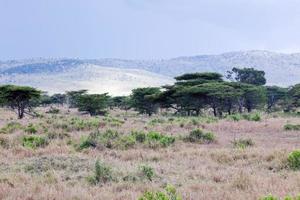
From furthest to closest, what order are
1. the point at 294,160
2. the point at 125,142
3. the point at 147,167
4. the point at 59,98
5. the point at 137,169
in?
the point at 59,98, the point at 125,142, the point at 294,160, the point at 137,169, the point at 147,167

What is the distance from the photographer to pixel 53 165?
42.3 ft

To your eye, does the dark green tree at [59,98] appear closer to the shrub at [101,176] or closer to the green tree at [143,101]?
the green tree at [143,101]

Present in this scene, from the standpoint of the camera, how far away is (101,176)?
34.8 ft

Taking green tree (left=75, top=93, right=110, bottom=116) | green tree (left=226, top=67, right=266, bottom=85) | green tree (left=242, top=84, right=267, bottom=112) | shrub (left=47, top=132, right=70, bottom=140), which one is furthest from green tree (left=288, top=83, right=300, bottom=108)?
shrub (left=47, top=132, right=70, bottom=140)

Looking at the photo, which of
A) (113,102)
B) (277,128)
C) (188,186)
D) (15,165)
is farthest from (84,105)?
(188,186)

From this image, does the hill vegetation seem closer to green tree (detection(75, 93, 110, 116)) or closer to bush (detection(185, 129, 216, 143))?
bush (detection(185, 129, 216, 143))

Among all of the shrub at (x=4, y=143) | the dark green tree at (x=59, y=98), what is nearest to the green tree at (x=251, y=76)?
the dark green tree at (x=59, y=98)

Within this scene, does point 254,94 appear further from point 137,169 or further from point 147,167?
point 147,167

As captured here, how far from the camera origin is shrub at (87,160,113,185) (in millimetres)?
10455

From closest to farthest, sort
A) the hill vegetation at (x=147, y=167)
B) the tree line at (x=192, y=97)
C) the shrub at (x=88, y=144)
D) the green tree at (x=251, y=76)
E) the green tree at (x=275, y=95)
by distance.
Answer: the hill vegetation at (x=147, y=167) → the shrub at (x=88, y=144) → the tree line at (x=192, y=97) → the green tree at (x=275, y=95) → the green tree at (x=251, y=76)

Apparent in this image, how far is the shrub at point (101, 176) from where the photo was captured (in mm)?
10455

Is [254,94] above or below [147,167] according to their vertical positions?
below

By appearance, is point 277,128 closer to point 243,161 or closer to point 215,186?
point 243,161

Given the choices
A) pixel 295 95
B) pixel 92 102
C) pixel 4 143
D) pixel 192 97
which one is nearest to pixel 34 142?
pixel 4 143
